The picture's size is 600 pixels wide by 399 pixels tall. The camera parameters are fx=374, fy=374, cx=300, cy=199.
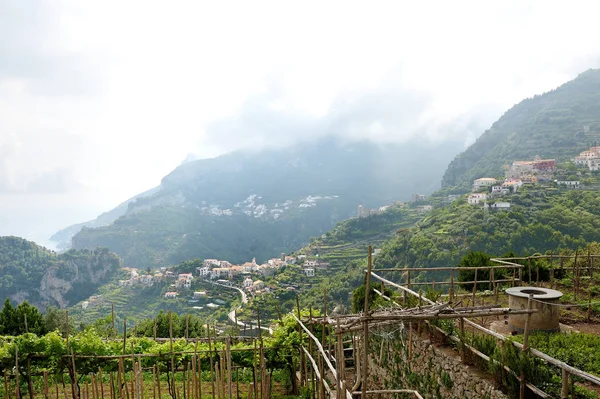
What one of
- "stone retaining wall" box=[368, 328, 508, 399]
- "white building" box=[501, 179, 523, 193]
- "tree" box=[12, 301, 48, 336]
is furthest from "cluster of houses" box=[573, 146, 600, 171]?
"tree" box=[12, 301, 48, 336]

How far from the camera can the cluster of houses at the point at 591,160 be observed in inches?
2024

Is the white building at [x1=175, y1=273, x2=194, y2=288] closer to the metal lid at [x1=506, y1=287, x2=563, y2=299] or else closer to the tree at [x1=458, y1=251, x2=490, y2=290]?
the tree at [x1=458, y1=251, x2=490, y2=290]

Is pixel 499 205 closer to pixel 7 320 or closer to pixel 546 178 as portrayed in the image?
pixel 546 178

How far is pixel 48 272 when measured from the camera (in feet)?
204

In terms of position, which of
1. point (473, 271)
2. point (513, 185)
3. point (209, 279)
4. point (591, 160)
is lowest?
point (209, 279)

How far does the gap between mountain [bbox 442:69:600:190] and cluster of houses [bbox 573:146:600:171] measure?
650cm

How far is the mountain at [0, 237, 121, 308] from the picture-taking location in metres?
60.6

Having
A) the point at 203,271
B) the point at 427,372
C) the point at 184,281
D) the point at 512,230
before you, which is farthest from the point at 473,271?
the point at 203,271

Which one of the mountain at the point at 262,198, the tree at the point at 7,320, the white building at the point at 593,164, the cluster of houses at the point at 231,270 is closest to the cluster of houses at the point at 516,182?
the white building at the point at 593,164

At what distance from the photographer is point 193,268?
66000 millimetres

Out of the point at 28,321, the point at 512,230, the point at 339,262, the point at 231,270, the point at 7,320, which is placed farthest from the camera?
the point at 231,270

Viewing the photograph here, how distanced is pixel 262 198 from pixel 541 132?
78426 millimetres

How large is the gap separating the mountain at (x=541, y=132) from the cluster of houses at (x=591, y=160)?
21.3 ft

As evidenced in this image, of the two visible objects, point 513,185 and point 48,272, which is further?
point 48,272
